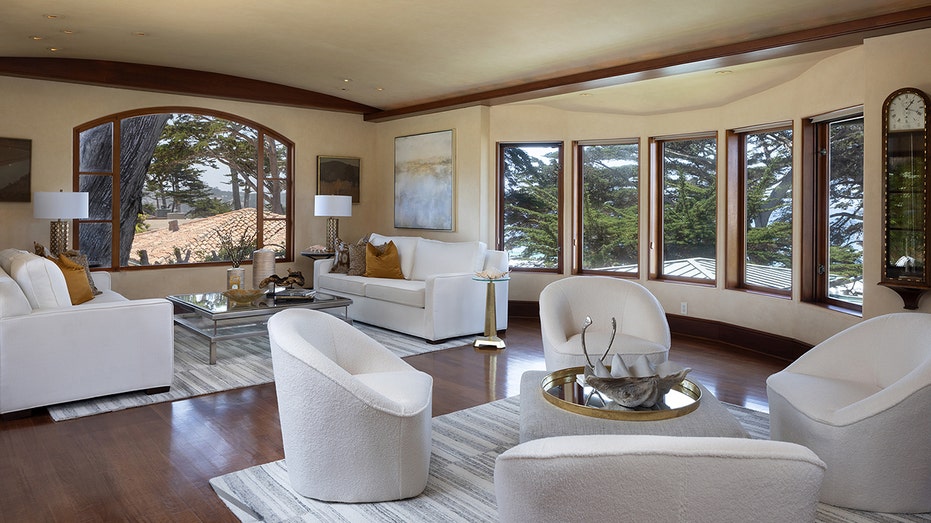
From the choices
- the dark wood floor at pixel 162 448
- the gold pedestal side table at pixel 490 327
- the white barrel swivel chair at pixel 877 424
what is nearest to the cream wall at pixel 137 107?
the gold pedestal side table at pixel 490 327

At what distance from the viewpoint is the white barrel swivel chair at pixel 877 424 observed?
251cm

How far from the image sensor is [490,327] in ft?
19.5

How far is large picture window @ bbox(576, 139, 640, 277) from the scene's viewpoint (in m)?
7.24

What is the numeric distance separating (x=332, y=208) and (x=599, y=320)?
4.54 meters

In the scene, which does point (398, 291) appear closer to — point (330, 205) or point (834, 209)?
point (330, 205)

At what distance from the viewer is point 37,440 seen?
342 centimetres

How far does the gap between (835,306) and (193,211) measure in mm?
6856

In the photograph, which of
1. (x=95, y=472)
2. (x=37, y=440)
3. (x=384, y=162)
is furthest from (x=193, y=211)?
(x=95, y=472)

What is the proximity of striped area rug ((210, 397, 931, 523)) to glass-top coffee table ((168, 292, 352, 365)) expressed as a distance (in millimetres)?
2222

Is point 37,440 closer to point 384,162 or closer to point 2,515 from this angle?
point 2,515

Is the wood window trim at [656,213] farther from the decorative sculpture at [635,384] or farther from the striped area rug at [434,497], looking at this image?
the decorative sculpture at [635,384]

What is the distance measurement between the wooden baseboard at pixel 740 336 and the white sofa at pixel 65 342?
4.88m

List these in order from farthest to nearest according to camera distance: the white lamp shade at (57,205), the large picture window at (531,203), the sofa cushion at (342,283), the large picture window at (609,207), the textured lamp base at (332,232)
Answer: the textured lamp base at (332,232) < the large picture window at (531,203) < the large picture window at (609,207) < the sofa cushion at (342,283) < the white lamp shade at (57,205)

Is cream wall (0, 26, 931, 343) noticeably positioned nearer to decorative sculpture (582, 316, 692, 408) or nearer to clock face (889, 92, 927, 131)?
clock face (889, 92, 927, 131)
